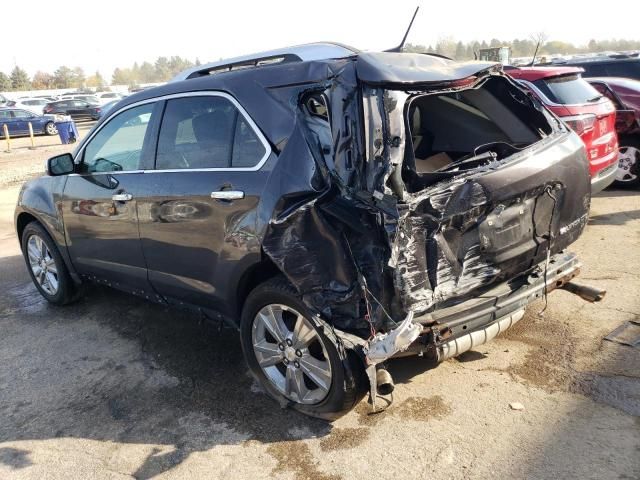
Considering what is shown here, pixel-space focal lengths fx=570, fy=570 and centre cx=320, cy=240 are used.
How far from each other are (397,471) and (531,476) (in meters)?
0.62

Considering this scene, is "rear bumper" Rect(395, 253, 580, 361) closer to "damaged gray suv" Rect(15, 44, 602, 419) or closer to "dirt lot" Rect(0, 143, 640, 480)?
"damaged gray suv" Rect(15, 44, 602, 419)

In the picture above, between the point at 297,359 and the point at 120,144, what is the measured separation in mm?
2285

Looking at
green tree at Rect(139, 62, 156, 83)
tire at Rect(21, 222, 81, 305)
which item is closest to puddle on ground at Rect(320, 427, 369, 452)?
tire at Rect(21, 222, 81, 305)

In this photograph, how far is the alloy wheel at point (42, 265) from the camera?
5336mm

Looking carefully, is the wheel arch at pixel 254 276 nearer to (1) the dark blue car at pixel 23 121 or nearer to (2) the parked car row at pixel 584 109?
(2) the parked car row at pixel 584 109

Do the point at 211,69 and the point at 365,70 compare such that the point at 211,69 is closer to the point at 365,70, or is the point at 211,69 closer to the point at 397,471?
the point at 365,70

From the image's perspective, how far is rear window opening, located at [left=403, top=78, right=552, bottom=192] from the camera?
3.73 meters

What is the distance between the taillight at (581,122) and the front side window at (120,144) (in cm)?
445

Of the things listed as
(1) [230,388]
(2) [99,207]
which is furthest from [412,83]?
(2) [99,207]

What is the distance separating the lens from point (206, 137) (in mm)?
3596

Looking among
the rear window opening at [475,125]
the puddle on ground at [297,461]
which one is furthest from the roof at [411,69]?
the puddle on ground at [297,461]

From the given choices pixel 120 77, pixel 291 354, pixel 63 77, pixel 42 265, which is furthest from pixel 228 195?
pixel 120 77

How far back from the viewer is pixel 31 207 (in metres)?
5.25

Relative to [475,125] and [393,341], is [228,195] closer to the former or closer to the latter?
[393,341]
